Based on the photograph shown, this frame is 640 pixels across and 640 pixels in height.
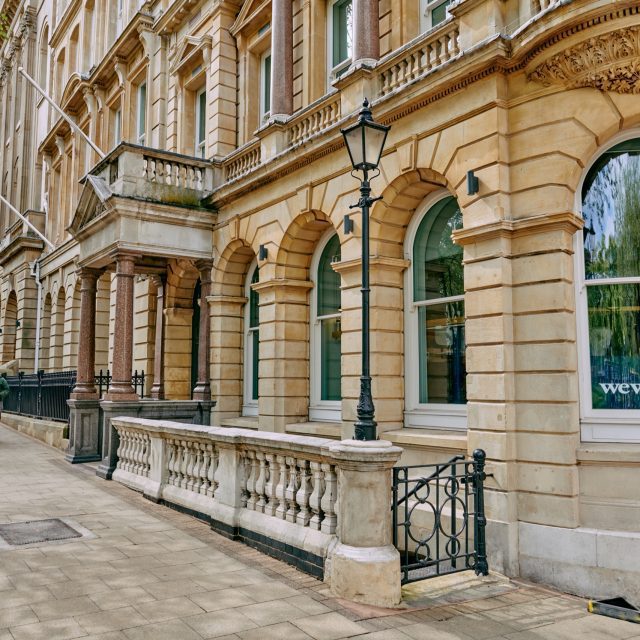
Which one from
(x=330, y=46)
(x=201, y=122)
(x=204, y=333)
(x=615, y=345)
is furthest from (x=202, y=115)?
(x=615, y=345)

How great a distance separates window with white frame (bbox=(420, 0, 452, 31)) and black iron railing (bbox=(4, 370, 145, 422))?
11.0m

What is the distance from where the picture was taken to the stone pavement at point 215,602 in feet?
17.1

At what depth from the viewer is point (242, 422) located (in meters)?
13.7

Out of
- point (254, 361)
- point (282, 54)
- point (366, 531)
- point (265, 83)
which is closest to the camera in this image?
point (366, 531)

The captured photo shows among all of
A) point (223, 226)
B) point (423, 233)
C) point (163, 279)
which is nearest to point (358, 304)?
point (423, 233)

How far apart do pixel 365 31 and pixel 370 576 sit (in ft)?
28.0

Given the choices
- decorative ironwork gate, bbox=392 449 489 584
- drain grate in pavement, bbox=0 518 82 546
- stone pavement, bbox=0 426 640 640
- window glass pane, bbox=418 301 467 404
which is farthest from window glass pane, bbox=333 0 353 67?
drain grate in pavement, bbox=0 518 82 546

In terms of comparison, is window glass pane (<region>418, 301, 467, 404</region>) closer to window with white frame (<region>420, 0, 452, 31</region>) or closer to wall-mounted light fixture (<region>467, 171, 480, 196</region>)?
wall-mounted light fixture (<region>467, 171, 480, 196</region>)

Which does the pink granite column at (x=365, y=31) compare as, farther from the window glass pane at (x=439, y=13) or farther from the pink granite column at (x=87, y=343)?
the pink granite column at (x=87, y=343)

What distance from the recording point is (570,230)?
24.9 ft

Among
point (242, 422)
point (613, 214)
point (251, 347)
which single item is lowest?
point (242, 422)

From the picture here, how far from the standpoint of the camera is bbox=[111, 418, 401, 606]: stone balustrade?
5.99m

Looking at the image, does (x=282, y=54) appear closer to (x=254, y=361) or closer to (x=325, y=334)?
(x=325, y=334)

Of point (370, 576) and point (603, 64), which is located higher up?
point (603, 64)
